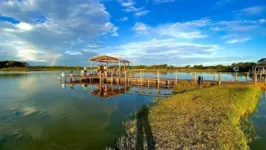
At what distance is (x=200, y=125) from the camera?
6.30 m

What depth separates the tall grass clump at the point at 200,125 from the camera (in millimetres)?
5031

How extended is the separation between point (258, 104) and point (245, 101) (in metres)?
3.57

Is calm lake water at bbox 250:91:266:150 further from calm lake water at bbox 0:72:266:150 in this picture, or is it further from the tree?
the tree

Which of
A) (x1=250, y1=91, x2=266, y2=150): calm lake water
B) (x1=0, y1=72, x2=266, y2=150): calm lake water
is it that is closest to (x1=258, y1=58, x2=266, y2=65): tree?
(x1=250, y1=91, x2=266, y2=150): calm lake water

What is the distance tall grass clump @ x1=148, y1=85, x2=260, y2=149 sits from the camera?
5.03 metres

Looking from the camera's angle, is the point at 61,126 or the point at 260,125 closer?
the point at 61,126

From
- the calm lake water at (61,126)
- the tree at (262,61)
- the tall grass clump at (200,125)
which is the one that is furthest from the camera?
the tree at (262,61)

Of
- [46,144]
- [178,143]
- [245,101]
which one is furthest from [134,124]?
[245,101]

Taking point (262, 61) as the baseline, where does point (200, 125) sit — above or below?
below

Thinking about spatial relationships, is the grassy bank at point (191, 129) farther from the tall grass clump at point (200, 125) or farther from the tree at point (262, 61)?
the tree at point (262, 61)

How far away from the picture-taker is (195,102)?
31.1ft

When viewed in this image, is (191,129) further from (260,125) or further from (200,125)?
(260,125)

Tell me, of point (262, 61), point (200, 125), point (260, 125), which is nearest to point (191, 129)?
point (200, 125)

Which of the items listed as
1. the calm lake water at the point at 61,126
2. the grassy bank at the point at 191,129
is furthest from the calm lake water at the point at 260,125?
the grassy bank at the point at 191,129
